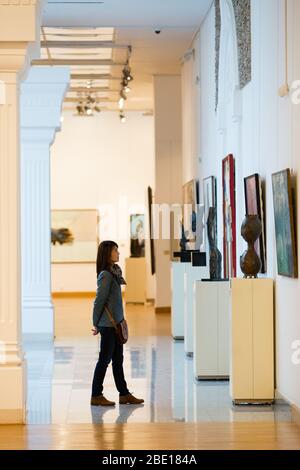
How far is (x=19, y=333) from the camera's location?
34.1 ft

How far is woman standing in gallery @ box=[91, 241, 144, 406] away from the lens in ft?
37.3

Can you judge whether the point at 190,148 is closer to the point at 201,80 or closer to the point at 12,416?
the point at 201,80

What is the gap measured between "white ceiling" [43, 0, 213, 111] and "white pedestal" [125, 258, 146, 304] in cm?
775

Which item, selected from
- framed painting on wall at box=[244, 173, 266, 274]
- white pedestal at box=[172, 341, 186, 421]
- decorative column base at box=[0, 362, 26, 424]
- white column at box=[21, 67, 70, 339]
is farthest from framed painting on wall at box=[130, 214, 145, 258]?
decorative column base at box=[0, 362, 26, 424]

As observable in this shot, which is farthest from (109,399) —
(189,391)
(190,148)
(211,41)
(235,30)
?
(190,148)

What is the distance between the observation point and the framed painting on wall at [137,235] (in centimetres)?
3095

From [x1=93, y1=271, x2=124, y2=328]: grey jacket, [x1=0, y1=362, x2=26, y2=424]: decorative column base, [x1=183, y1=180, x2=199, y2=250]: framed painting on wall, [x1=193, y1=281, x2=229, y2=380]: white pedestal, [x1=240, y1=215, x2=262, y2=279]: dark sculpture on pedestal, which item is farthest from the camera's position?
[x1=183, y1=180, x2=199, y2=250]: framed painting on wall

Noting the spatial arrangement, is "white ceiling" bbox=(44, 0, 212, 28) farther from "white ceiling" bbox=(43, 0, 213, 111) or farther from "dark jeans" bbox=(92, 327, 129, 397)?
"dark jeans" bbox=(92, 327, 129, 397)

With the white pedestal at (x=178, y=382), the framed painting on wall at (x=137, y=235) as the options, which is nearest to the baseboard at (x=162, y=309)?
the framed painting on wall at (x=137, y=235)

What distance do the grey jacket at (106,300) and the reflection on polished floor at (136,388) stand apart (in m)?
0.94

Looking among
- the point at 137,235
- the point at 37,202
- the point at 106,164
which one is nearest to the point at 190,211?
the point at 37,202

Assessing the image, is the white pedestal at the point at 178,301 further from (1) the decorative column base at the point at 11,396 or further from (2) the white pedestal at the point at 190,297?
(1) the decorative column base at the point at 11,396

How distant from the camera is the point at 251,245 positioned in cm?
1164
